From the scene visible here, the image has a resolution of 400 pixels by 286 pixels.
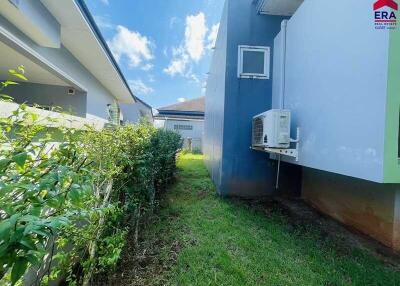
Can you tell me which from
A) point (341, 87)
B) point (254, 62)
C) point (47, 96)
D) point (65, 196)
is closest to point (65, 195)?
point (65, 196)

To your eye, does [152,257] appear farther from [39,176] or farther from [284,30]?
[284,30]

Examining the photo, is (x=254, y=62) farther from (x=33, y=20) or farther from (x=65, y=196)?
(x=65, y=196)

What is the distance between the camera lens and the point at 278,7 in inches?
203

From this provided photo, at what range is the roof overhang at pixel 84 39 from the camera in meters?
3.88

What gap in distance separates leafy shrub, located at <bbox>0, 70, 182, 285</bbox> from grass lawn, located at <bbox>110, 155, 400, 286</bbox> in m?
0.68

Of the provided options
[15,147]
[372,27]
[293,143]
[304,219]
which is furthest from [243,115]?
→ [15,147]

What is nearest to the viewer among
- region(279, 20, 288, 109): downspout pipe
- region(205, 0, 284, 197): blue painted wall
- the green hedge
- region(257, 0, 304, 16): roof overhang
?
the green hedge

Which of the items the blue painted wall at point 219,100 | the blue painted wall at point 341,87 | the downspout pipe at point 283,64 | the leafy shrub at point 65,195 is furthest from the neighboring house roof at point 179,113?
the leafy shrub at point 65,195

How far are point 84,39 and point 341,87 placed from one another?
5.55 m

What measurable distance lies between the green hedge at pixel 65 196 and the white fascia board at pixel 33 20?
2.27 metres

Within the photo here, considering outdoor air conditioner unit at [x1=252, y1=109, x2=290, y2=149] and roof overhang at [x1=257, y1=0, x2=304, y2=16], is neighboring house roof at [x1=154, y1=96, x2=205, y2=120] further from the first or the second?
outdoor air conditioner unit at [x1=252, y1=109, x2=290, y2=149]

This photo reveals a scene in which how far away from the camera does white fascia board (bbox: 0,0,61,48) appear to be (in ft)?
10.0

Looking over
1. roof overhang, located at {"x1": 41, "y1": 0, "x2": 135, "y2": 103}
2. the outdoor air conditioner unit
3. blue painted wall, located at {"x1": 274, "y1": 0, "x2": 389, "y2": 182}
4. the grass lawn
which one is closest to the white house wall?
roof overhang, located at {"x1": 41, "y1": 0, "x2": 135, "y2": 103}

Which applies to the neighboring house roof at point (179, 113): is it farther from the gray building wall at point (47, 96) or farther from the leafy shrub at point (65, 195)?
the leafy shrub at point (65, 195)
